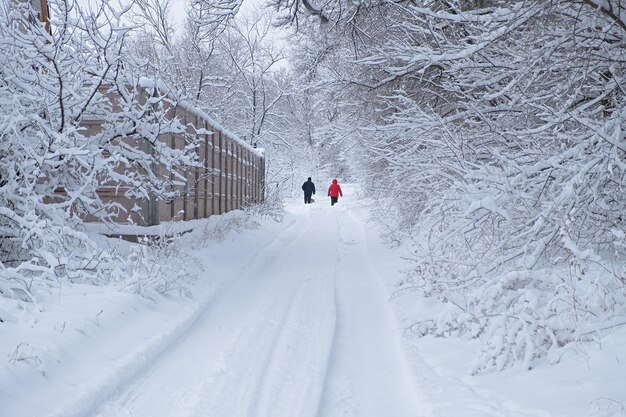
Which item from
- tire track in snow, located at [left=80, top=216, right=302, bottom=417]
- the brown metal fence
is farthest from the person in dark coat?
tire track in snow, located at [left=80, top=216, right=302, bottom=417]

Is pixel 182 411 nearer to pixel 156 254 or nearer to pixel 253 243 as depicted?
pixel 156 254

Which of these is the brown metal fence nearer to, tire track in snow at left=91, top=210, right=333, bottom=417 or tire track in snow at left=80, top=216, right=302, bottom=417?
tire track in snow at left=91, top=210, right=333, bottom=417

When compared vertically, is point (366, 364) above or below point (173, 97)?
below

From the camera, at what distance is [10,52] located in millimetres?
6520

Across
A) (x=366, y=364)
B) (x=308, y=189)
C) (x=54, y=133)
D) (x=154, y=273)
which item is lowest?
(x=366, y=364)

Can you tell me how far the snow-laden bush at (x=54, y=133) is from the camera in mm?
6066

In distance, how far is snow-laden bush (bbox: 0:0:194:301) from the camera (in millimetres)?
6066

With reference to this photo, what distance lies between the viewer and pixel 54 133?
6156 millimetres

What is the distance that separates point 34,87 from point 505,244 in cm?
598

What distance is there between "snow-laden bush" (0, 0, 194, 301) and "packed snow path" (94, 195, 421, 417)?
175 cm

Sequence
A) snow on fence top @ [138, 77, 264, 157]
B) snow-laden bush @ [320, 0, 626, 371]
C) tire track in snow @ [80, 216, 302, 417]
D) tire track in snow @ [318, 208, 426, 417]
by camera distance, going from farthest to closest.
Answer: snow on fence top @ [138, 77, 264, 157] → snow-laden bush @ [320, 0, 626, 371] → tire track in snow @ [318, 208, 426, 417] → tire track in snow @ [80, 216, 302, 417]

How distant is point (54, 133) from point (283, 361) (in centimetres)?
380

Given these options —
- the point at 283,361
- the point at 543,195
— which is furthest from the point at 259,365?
the point at 543,195

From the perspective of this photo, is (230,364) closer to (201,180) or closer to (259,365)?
Answer: (259,365)
